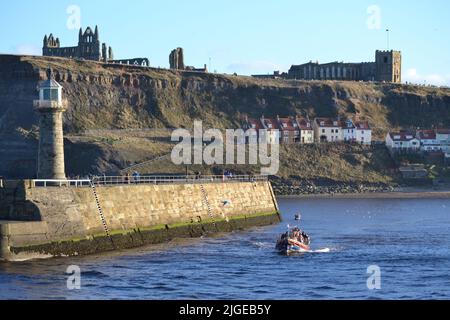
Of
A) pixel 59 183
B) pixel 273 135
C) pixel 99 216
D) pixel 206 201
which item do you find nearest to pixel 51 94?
pixel 59 183

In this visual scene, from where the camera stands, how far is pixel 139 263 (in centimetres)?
5506

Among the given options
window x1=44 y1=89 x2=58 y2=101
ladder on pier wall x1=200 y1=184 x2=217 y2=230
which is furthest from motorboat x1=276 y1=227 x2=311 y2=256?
window x1=44 y1=89 x2=58 y2=101

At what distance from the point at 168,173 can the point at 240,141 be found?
3104 cm

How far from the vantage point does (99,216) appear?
202 feet

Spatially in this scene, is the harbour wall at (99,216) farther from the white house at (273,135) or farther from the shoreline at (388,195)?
the white house at (273,135)

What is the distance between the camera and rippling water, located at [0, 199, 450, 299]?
45562 mm

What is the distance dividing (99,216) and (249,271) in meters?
12.1

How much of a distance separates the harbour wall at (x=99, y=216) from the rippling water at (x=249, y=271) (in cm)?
143

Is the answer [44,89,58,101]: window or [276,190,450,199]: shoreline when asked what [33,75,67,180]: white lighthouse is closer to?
[44,89,58,101]: window

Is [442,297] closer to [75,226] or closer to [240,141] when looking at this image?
[75,226]

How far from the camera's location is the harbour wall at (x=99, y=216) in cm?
5494

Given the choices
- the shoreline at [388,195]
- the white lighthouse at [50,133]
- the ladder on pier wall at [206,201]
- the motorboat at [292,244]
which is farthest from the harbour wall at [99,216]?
the shoreline at [388,195]

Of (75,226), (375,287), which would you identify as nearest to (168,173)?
(75,226)
